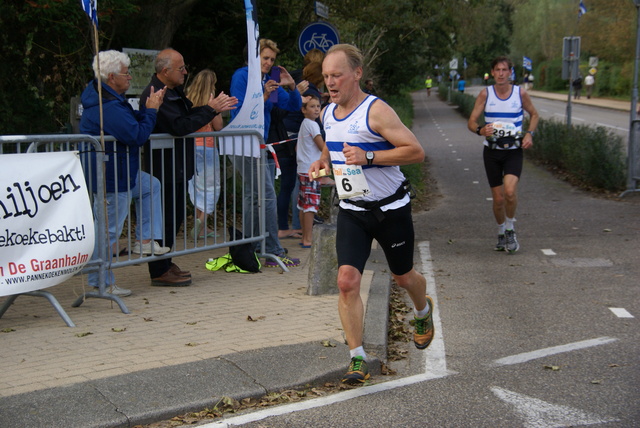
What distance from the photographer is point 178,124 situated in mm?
7477

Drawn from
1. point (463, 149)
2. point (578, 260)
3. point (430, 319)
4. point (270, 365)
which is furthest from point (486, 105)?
point (463, 149)

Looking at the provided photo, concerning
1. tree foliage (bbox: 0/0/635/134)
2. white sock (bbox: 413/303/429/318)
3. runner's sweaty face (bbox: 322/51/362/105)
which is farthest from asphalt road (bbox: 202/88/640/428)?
tree foliage (bbox: 0/0/635/134)

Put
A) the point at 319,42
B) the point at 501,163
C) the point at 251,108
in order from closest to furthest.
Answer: the point at 251,108 → the point at 501,163 → the point at 319,42

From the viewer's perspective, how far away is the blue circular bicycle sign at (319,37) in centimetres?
1331

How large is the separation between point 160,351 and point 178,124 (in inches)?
98.6

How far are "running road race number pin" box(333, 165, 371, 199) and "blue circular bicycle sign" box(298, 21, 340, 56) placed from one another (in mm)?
8320

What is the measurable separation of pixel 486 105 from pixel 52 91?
18.3 feet

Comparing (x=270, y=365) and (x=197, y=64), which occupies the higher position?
(x=197, y=64)

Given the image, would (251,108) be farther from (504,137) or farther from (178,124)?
(504,137)

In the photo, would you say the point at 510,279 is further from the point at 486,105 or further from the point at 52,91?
the point at 52,91

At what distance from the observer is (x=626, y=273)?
8.60 m

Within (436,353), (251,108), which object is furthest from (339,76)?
(251,108)

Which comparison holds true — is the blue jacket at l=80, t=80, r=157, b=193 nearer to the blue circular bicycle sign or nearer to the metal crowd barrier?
the metal crowd barrier

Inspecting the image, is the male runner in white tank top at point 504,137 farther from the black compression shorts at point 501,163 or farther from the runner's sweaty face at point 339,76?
the runner's sweaty face at point 339,76
